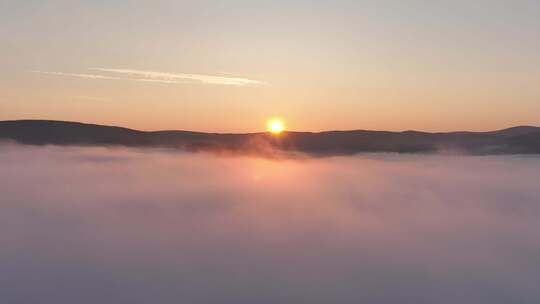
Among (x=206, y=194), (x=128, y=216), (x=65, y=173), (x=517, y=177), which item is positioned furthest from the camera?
(x=65, y=173)

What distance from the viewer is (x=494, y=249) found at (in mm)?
62750

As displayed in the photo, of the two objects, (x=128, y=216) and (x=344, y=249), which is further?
(x=128, y=216)

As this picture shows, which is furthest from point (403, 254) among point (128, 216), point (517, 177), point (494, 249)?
point (517, 177)

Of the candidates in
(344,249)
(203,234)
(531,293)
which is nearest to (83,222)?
(203,234)

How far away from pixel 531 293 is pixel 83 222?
61.9m

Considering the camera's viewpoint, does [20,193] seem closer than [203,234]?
No

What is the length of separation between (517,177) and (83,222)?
405ft

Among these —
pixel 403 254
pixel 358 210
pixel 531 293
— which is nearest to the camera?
pixel 531 293

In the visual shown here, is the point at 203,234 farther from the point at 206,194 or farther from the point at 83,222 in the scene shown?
the point at 206,194

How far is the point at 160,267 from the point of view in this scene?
175 feet

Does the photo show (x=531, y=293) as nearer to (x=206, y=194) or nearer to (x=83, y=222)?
Answer: (x=83, y=222)

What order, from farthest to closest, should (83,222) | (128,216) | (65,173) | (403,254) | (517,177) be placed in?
(65,173) < (517,177) < (128,216) < (83,222) < (403,254)

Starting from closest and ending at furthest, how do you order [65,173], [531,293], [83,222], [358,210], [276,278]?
[531,293] → [276,278] → [83,222] → [358,210] → [65,173]

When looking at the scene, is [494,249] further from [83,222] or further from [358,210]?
[83,222]
